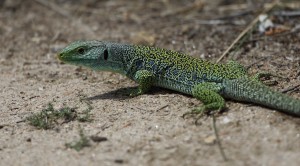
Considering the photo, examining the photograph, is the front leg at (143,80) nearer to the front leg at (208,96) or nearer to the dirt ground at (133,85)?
the dirt ground at (133,85)

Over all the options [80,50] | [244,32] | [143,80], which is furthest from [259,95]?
[244,32]

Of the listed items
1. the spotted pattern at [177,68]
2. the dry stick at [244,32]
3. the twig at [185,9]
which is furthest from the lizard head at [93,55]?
the twig at [185,9]

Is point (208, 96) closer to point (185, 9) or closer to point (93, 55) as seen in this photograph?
point (93, 55)

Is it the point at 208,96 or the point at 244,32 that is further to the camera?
the point at 244,32

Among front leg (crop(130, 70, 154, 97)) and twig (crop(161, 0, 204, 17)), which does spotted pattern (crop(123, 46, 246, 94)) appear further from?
twig (crop(161, 0, 204, 17))

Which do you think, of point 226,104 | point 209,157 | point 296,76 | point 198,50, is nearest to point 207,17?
point 198,50

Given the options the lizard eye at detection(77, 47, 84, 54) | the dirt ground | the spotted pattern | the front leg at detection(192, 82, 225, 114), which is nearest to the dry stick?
the dirt ground
